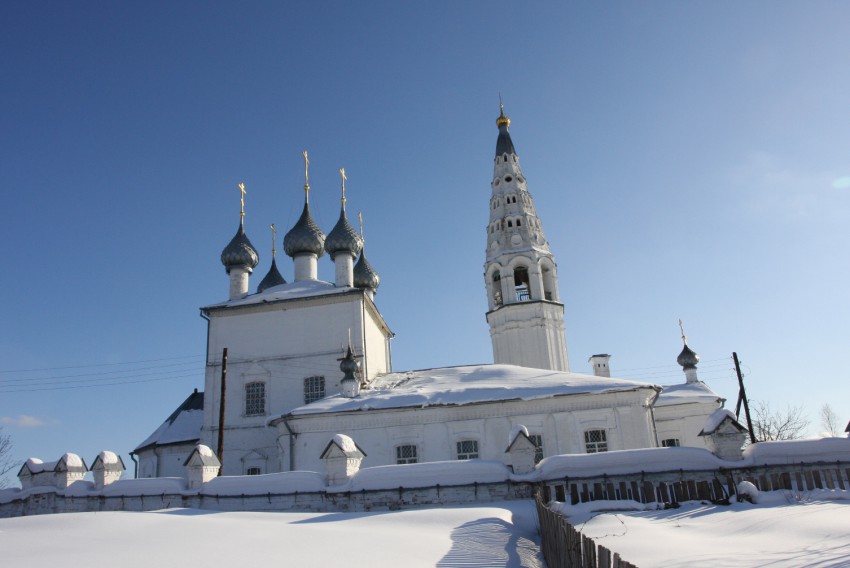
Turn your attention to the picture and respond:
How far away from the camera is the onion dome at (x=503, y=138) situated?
3494 centimetres

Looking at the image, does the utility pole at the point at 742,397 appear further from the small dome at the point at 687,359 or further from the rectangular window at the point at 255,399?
the rectangular window at the point at 255,399

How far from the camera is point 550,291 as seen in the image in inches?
1199

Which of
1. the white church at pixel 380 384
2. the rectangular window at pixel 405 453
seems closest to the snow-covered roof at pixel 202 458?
the white church at pixel 380 384

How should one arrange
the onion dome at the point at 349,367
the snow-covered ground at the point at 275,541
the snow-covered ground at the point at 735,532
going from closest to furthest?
1. the snow-covered ground at the point at 735,532
2. the snow-covered ground at the point at 275,541
3. the onion dome at the point at 349,367

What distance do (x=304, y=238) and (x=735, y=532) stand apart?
2229 centimetres

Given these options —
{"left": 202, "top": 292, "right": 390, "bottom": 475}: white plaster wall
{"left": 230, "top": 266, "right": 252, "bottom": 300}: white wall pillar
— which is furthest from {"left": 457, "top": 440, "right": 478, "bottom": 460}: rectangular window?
{"left": 230, "top": 266, "right": 252, "bottom": 300}: white wall pillar

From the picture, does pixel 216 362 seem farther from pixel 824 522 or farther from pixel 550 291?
pixel 824 522

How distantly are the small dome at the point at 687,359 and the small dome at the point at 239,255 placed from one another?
1847 cm

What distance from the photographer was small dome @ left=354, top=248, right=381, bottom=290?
2969cm

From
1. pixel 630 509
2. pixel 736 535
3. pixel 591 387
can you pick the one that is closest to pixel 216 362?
pixel 591 387

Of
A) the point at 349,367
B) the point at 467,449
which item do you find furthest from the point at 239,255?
the point at 467,449

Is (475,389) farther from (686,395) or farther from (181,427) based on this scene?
(181,427)

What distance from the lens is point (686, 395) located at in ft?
80.0

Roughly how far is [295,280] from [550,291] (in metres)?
12.0
